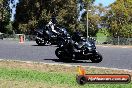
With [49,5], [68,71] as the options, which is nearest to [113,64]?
[68,71]

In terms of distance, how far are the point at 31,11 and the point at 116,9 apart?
15408 mm

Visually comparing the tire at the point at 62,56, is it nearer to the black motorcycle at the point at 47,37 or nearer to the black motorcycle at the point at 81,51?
the black motorcycle at the point at 81,51

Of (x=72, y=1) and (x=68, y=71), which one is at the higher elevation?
(x=72, y=1)

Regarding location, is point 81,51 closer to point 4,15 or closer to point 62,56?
point 62,56

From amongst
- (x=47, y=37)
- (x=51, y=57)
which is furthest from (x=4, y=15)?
(x=51, y=57)

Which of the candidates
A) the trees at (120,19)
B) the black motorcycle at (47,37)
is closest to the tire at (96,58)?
the black motorcycle at (47,37)

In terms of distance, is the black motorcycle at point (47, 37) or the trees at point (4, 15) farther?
the trees at point (4, 15)

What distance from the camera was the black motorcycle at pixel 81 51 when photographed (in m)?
20.0

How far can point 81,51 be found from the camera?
20.2 metres

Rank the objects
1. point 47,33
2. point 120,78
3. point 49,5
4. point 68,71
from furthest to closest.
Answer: point 49,5, point 47,33, point 68,71, point 120,78

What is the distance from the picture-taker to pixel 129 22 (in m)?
71.6

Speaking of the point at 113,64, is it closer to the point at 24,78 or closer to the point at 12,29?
the point at 24,78

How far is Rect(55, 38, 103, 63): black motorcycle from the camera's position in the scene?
65.7ft

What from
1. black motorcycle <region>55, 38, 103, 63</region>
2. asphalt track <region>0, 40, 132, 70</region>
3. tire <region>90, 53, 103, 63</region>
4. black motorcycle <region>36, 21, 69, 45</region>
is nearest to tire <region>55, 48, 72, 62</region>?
black motorcycle <region>55, 38, 103, 63</region>
